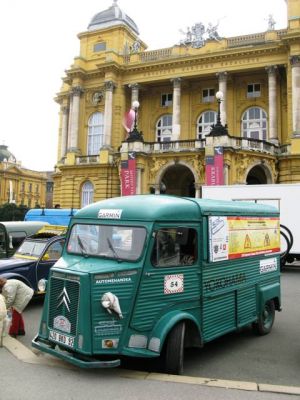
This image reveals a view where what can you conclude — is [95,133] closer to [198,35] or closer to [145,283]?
[198,35]

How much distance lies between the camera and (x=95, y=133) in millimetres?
41906

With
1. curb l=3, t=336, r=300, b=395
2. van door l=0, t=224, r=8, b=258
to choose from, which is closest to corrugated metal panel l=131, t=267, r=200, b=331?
curb l=3, t=336, r=300, b=395

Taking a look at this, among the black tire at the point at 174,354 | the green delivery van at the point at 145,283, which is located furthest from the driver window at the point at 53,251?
the black tire at the point at 174,354

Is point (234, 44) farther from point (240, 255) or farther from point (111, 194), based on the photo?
point (240, 255)

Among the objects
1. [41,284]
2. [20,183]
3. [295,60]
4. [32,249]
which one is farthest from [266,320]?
[20,183]

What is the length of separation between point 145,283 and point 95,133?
1459 inches

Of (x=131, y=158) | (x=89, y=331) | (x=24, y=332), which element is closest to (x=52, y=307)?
(x=89, y=331)

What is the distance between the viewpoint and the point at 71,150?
4069 cm

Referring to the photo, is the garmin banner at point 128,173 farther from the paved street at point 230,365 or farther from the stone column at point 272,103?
the paved street at point 230,365

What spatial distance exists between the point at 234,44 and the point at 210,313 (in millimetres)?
34449

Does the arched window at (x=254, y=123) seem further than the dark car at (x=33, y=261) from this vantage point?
Yes

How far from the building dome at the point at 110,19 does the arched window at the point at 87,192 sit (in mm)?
16940

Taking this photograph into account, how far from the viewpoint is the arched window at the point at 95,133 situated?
41.5m

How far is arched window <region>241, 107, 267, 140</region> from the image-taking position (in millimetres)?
36719
